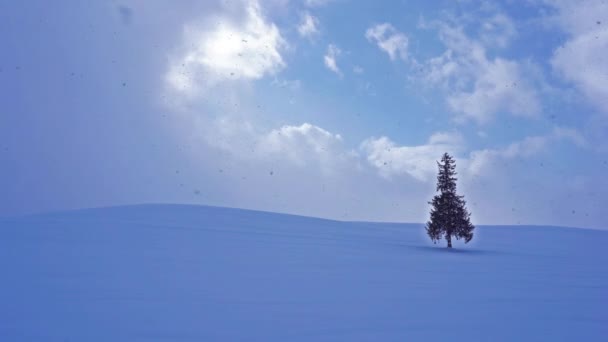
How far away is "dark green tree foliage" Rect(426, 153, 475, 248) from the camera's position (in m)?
23.4

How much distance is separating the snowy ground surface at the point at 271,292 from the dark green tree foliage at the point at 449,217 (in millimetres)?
5478

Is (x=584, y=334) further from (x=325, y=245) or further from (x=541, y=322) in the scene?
(x=325, y=245)

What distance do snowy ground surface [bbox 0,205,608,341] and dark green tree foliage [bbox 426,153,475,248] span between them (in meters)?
5.48

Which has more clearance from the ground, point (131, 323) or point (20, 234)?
point (20, 234)

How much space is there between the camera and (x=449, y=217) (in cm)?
2361

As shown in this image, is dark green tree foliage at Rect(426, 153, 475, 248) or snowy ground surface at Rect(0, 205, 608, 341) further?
dark green tree foliage at Rect(426, 153, 475, 248)

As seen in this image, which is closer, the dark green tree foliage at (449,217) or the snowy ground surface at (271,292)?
the snowy ground surface at (271,292)

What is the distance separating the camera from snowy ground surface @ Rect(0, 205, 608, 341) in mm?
6922

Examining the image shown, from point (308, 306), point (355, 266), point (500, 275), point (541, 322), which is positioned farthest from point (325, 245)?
point (541, 322)

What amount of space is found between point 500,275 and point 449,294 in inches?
171

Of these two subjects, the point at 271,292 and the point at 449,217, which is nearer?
the point at 271,292

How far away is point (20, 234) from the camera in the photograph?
54.9 ft

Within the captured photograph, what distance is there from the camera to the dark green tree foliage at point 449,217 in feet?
A: 76.8

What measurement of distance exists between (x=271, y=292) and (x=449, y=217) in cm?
1687
